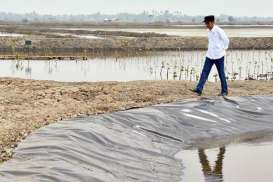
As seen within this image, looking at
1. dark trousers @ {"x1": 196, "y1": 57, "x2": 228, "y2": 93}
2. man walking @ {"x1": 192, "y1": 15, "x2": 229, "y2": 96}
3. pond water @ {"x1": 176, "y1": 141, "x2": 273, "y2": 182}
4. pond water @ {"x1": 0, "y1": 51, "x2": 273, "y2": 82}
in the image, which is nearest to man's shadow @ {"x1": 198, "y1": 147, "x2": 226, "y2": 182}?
pond water @ {"x1": 176, "y1": 141, "x2": 273, "y2": 182}

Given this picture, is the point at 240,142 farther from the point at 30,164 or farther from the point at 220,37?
the point at 30,164

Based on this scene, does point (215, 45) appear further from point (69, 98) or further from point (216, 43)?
point (69, 98)

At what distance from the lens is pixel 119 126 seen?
716 centimetres

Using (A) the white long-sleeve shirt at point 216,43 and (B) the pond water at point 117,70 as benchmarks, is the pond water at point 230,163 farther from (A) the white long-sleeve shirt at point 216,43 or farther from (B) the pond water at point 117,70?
(B) the pond water at point 117,70

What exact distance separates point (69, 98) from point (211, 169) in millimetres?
3166

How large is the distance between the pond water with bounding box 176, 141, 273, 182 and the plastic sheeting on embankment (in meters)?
0.21

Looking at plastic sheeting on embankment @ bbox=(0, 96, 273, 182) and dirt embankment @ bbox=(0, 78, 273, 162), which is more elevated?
dirt embankment @ bbox=(0, 78, 273, 162)

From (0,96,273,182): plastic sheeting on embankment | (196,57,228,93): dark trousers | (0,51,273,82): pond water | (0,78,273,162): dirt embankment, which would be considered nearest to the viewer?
(0,96,273,182): plastic sheeting on embankment

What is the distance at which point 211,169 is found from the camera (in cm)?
657

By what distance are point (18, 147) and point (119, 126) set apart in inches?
71.7

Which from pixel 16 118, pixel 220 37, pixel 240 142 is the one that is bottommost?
pixel 240 142

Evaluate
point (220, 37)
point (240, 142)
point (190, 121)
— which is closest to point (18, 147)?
point (190, 121)

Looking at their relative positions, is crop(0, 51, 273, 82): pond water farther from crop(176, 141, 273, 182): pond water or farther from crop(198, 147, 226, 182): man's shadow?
crop(198, 147, 226, 182): man's shadow

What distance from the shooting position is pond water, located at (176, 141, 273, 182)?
20.4 feet
